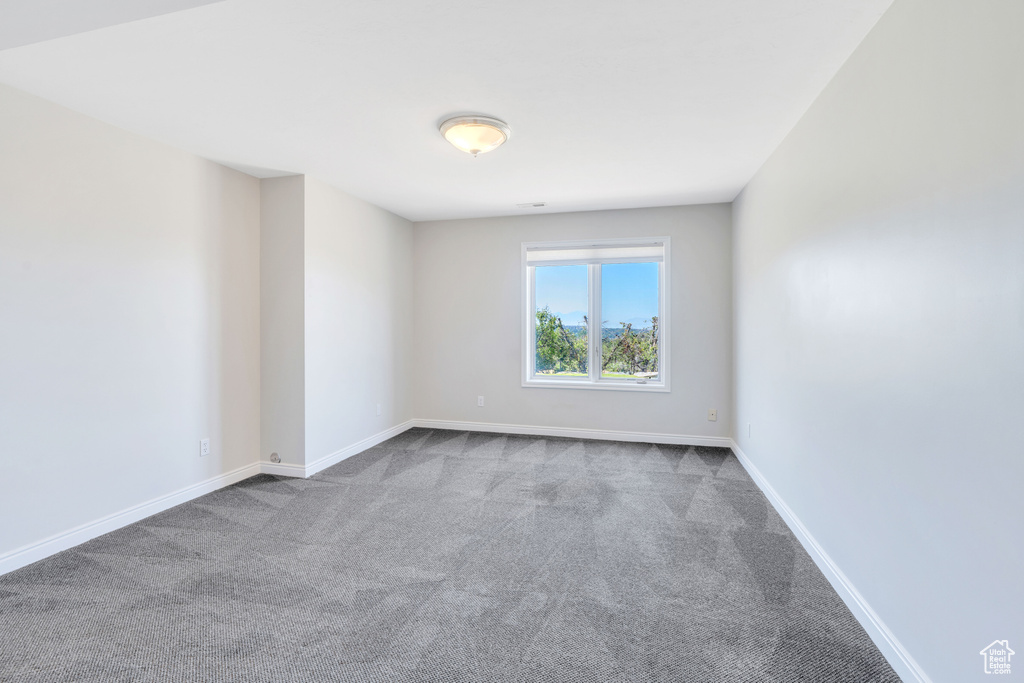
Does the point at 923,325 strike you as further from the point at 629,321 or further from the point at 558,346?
the point at 558,346

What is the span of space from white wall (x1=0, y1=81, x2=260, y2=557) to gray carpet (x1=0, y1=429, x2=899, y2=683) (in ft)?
1.13

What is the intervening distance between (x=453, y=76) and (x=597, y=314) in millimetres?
3310

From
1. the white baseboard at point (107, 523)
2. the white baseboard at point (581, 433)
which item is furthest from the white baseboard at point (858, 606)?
the white baseboard at point (107, 523)

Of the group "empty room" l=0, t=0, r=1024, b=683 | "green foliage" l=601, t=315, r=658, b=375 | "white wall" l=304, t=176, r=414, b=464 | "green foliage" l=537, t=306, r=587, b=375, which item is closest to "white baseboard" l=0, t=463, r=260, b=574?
"empty room" l=0, t=0, r=1024, b=683

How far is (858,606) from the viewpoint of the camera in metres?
1.92

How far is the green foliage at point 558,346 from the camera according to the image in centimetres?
518

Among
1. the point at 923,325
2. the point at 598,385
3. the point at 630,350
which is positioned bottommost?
the point at 598,385

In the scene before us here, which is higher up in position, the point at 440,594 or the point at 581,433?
the point at 581,433

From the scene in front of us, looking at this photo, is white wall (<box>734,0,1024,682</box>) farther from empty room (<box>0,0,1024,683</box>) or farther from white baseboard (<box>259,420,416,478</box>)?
white baseboard (<box>259,420,416,478</box>)

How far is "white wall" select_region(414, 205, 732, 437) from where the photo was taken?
463 cm

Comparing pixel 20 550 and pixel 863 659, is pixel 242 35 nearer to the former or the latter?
pixel 20 550

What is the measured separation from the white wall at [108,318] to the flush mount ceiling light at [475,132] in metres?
1.95

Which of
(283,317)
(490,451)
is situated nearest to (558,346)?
(490,451)

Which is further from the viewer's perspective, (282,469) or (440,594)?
(282,469)
